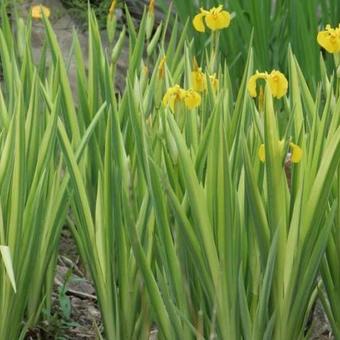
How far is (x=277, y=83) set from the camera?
174 cm

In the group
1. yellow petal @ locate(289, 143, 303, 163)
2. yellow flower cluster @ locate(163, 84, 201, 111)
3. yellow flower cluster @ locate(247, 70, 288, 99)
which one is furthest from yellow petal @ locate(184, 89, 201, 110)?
yellow petal @ locate(289, 143, 303, 163)

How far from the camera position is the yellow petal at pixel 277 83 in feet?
5.68

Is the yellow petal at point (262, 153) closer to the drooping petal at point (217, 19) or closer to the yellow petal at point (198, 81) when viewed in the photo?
the yellow petal at point (198, 81)

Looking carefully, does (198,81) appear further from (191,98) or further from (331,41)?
(331,41)

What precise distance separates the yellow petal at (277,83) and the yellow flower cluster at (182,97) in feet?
0.45

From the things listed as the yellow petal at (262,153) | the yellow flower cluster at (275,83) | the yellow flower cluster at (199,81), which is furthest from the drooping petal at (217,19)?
the yellow petal at (262,153)

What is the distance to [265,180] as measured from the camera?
1772 millimetres

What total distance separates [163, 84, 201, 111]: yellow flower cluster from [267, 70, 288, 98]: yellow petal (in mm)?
138

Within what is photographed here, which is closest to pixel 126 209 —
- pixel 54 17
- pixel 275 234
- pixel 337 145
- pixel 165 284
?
pixel 165 284

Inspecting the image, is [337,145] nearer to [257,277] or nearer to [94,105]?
[257,277]

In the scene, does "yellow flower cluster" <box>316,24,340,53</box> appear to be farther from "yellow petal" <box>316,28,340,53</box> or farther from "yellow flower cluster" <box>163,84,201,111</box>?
A: "yellow flower cluster" <box>163,84,201,111</box>

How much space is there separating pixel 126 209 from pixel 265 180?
0.28 meters

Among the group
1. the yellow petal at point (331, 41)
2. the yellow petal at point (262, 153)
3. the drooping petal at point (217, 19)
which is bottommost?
the yellow petal at point (262, 153)

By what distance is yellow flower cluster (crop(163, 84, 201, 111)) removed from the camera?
1.73 meters
